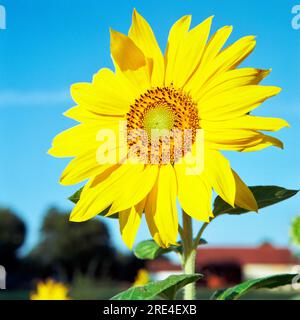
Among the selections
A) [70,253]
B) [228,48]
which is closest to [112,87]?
[228,48]

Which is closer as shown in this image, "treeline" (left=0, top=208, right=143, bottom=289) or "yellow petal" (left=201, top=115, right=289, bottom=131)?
"yellow petal" (left=201, top=115, right=289, bottom=131)

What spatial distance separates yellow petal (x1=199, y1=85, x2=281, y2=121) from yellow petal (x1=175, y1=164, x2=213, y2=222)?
0.10 metres

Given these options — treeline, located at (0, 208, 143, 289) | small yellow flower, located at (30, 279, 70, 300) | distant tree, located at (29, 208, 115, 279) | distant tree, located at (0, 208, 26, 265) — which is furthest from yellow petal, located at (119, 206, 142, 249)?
distant tree, located at (29, 208, 115, 279)

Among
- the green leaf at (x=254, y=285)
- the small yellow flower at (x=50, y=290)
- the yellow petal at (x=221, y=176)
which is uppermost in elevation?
the yellow petal at (x=221, y=176)

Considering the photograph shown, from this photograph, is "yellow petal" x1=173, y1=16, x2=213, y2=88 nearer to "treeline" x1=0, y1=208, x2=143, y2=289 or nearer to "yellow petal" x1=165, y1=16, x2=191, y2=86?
"yellow petal" x1=165, y1=16, x2=191, y2=86

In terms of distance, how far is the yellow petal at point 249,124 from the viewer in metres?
0.79

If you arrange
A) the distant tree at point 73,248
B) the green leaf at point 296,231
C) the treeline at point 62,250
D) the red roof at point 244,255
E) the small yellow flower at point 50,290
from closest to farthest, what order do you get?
the small yellow flower at point 50,290
the green leaf at point 296,231
the red roof at point 244,255
the treeline at point 62,250
the distant tree at point 73,248

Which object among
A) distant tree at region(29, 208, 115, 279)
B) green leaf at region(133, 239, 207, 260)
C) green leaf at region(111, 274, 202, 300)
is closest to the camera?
green leaf at region(111, 274, 202, 300)

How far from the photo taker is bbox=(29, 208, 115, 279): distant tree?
30.0m

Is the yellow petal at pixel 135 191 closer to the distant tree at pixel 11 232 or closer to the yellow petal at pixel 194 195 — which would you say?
the yellow petal at pixel 194 195

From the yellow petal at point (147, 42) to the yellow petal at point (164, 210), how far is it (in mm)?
151

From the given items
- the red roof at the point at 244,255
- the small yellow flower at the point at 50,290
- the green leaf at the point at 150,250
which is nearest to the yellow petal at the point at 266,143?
the green leaf at the point at 150,250
